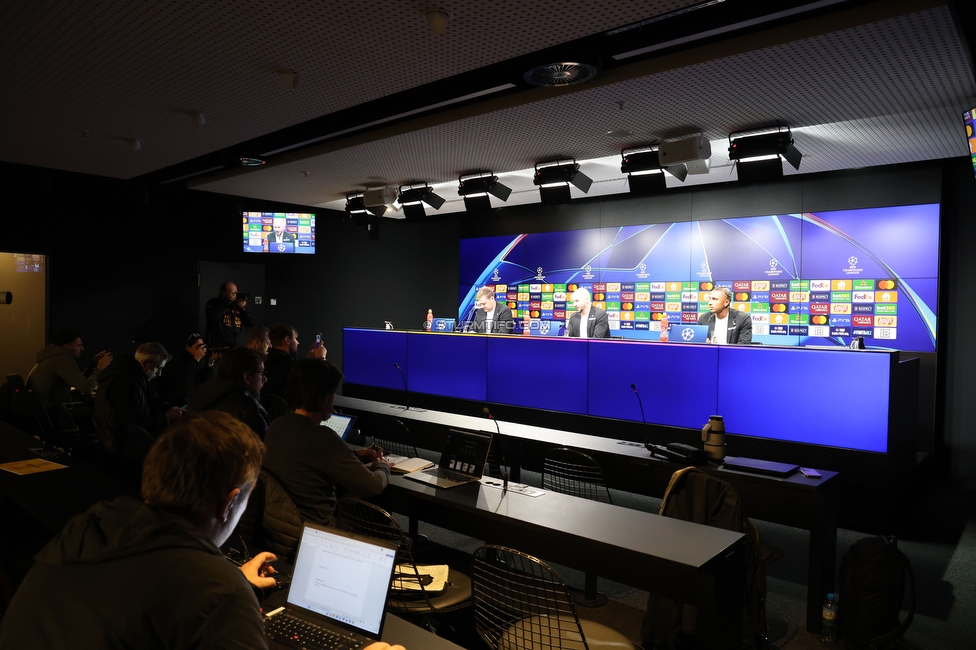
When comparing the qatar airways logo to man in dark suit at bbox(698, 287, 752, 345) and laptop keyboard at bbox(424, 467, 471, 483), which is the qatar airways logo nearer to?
man in dark suit at bbox(698, 287, 752, 345)

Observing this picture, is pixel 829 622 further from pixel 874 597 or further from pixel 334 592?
pixel 334 592

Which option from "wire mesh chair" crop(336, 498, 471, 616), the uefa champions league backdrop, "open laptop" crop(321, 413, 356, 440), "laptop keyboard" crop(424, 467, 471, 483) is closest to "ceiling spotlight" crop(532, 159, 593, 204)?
the uefa champions league backdrop

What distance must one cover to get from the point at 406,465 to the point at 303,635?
164 cm

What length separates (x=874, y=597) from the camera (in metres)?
2.71

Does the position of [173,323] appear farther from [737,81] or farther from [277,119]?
[737,81]

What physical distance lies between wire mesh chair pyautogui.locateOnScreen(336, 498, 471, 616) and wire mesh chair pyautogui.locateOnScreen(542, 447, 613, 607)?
91cm

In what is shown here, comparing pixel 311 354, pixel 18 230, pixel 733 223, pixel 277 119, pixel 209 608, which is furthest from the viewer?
pixel 733 223

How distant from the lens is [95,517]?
97cm

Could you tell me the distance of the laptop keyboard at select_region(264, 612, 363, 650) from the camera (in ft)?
4.66

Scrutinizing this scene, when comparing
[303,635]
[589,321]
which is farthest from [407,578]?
[589,321]

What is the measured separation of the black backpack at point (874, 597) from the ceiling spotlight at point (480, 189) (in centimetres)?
463

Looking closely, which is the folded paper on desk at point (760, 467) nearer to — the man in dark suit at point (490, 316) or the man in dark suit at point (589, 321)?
the man in dark suit at point (589, 321)

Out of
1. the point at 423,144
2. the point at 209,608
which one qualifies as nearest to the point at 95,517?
the point at 209,608

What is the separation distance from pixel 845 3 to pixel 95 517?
3605 mm
